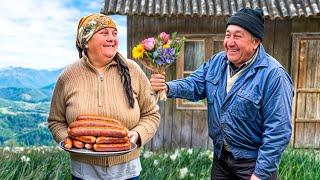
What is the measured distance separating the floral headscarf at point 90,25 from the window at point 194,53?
16.2 ft

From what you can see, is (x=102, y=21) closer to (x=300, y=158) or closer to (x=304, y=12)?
(x=300, y=158)

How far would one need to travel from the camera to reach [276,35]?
7406 mm

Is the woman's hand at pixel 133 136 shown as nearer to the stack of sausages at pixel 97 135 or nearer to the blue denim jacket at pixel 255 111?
the stack of sausages at pixel 97 135

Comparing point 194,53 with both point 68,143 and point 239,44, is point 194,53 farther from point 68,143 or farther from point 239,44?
point 68,143

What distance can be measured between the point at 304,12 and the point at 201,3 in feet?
4.99

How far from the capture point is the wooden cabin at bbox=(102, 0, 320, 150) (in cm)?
684

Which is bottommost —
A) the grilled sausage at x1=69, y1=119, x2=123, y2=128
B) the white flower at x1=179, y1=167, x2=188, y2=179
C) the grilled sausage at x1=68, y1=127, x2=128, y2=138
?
the white flower at x1=179, y1=167, x2=188, y2=179

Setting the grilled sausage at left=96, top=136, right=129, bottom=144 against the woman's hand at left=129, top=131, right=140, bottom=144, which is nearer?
the grilled sausage at left=96, top=136, right=129, bottom=144

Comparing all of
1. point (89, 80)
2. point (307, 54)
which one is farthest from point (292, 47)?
point (89, 80)

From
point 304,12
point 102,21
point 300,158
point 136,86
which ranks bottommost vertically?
point 300,158

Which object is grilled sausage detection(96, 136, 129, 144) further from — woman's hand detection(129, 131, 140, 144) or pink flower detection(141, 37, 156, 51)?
pink flower detection(141, 37, 156, 51)

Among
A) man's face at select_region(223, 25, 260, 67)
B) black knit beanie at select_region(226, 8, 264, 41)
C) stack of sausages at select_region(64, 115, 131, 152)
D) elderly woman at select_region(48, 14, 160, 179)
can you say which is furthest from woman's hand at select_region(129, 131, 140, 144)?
black knit beanie at select_region(226, 8, 264, 41)

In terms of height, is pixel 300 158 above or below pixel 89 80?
below

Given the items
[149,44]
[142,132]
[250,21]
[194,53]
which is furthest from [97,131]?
[194,53]
